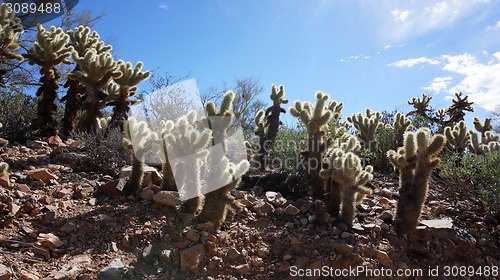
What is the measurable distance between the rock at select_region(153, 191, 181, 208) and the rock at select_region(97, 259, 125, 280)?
3.17ft

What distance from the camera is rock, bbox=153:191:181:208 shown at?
4.35m

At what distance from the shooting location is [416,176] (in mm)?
4465

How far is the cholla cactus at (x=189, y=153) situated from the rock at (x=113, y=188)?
801 mm

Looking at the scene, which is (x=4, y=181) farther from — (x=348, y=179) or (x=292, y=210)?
(x=348, y=179)

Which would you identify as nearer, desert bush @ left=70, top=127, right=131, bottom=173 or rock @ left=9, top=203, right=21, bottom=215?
rock @ left=9, top=203, right=21, bottom=215

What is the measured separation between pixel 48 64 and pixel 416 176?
645 centimetres

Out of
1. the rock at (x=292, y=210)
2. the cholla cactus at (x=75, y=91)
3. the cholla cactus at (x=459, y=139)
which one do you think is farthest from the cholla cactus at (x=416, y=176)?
the cholla cactus at (x=75, y=91)

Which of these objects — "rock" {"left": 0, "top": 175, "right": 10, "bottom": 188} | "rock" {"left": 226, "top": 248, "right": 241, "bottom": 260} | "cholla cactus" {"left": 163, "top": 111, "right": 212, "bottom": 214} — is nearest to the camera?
"rock" {"left": 226, "top": 248, "right": 241, "bottom": 260}

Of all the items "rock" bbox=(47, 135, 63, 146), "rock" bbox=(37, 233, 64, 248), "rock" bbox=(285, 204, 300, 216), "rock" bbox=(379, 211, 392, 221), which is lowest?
"rock" bbox=(37, 233, 64, 248)

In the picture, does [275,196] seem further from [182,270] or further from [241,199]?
[182,270]

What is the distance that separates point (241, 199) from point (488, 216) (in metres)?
3.10

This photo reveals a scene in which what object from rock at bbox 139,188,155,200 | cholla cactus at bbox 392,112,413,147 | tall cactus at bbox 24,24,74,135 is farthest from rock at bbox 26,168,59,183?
cholla cactus at bbox 392,112,413,147

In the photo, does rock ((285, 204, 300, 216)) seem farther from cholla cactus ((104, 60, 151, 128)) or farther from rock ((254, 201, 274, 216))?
cholla cactus ((104, 60, 151, 128))

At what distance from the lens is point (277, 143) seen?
7148 mm
